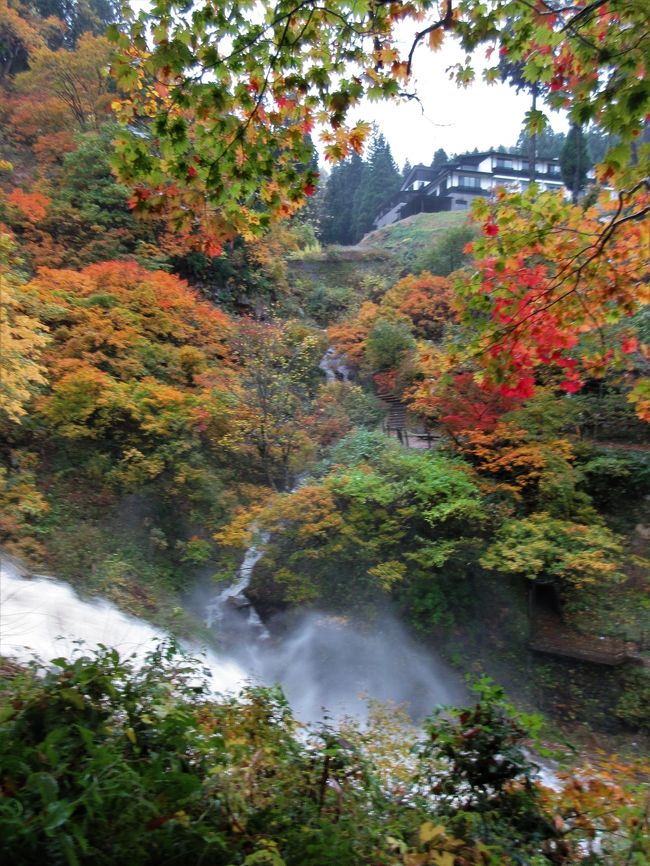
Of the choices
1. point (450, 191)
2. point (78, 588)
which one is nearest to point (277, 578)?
point (78, 588)

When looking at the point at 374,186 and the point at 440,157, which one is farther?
the point at 440,157

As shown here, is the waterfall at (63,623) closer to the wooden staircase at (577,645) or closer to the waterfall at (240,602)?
the waterfall at (240,602)

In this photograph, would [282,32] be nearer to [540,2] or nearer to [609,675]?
[540,2]

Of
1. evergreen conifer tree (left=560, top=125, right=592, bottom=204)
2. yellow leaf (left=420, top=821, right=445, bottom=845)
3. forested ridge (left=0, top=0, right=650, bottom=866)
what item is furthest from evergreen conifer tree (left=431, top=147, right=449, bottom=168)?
yellow leaf (left=420, top=821, right=445, bottom=845)

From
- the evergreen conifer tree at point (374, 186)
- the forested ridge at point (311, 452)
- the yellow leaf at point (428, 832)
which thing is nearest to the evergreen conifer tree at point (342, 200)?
the evergreen conifer tree at point (374, 186)

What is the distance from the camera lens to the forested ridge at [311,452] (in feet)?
7.13

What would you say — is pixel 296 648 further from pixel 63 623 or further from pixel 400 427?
pixel 400 427

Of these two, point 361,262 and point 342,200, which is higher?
point 342,200

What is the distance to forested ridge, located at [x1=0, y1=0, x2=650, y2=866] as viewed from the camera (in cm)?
217

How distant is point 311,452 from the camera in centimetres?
950

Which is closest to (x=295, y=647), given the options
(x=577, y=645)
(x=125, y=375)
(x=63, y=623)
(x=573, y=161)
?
(x=63, y=623)

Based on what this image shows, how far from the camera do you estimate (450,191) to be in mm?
29719

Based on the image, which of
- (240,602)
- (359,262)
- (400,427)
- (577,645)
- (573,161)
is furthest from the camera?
(573,161)

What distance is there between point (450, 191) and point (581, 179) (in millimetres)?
8202
